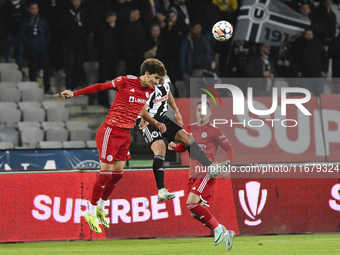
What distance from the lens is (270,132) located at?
12.6 m

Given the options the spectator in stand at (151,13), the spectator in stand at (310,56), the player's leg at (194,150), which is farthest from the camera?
the spectator in stand at (310,56)

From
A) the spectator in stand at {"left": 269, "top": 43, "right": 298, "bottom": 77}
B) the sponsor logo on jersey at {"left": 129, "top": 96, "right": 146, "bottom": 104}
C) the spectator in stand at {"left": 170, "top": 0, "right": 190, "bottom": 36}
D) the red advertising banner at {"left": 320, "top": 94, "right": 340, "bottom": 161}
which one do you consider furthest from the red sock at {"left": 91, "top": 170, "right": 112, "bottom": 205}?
the spectator in stand at {"left": 269, "top": 43, "right": 298, "bottom": 77}

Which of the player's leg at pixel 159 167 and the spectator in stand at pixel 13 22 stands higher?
the spectator in stand at pixel 13 22

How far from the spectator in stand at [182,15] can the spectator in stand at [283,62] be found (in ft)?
8.01

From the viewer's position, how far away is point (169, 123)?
810cm

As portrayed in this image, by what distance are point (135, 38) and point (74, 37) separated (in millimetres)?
1513

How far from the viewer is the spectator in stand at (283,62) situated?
14820 mm

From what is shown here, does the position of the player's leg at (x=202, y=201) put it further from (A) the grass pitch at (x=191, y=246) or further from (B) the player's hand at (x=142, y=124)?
(B) the player's hand at (x=142, y=124)

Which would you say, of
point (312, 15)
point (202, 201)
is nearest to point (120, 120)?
point (202, 201)

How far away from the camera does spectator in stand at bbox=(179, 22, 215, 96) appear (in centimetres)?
1392

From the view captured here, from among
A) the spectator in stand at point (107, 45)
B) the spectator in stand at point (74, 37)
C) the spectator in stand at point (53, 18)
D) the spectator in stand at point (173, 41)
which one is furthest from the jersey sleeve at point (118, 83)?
the spectator in stand at point (53, 18)

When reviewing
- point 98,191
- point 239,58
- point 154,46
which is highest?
point 154,46

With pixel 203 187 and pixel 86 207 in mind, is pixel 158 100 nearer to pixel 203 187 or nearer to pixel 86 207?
pixel 203 187

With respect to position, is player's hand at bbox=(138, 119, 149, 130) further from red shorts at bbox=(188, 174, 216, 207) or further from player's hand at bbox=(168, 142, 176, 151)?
red shorts at bbox=(188, 174, 216, 207)
